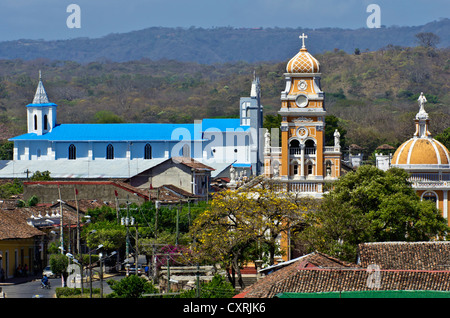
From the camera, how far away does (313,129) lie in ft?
177

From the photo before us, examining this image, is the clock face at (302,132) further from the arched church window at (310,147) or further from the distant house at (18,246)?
the distant house at (18,246)

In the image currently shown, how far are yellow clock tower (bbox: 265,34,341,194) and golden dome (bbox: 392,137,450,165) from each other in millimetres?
3454

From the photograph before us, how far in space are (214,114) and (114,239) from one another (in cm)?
13112

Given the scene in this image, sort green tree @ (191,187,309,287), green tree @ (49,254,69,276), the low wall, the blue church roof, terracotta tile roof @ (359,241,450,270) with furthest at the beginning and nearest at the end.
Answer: the blue church roof < the low wall < green tree @ (49,254,69,276) < green tree @ (191,187,309,287) < terracotta tile roof @ (359,241,450,270)

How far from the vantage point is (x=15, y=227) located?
155ft

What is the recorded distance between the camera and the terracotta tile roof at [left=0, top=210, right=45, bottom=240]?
45281mm

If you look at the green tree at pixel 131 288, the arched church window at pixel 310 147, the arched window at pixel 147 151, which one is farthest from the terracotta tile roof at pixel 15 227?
the arched window at pixel 147 151

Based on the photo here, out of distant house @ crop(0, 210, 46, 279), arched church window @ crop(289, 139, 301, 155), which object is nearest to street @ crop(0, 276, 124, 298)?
distant house @ crop(0, 210, 46, 279)

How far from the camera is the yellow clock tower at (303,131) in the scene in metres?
53.7

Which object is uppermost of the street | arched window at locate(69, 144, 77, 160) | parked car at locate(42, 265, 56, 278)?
arched window at locate(69, 144, 77, 160)

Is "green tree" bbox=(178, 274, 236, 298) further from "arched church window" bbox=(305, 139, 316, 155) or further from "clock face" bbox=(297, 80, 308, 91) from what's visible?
"clock face" bbox=(297, 80, 308, 91)

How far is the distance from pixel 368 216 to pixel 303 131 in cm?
1233

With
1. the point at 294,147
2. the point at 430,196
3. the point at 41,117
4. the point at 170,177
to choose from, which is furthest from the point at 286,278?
the point at 41,117
